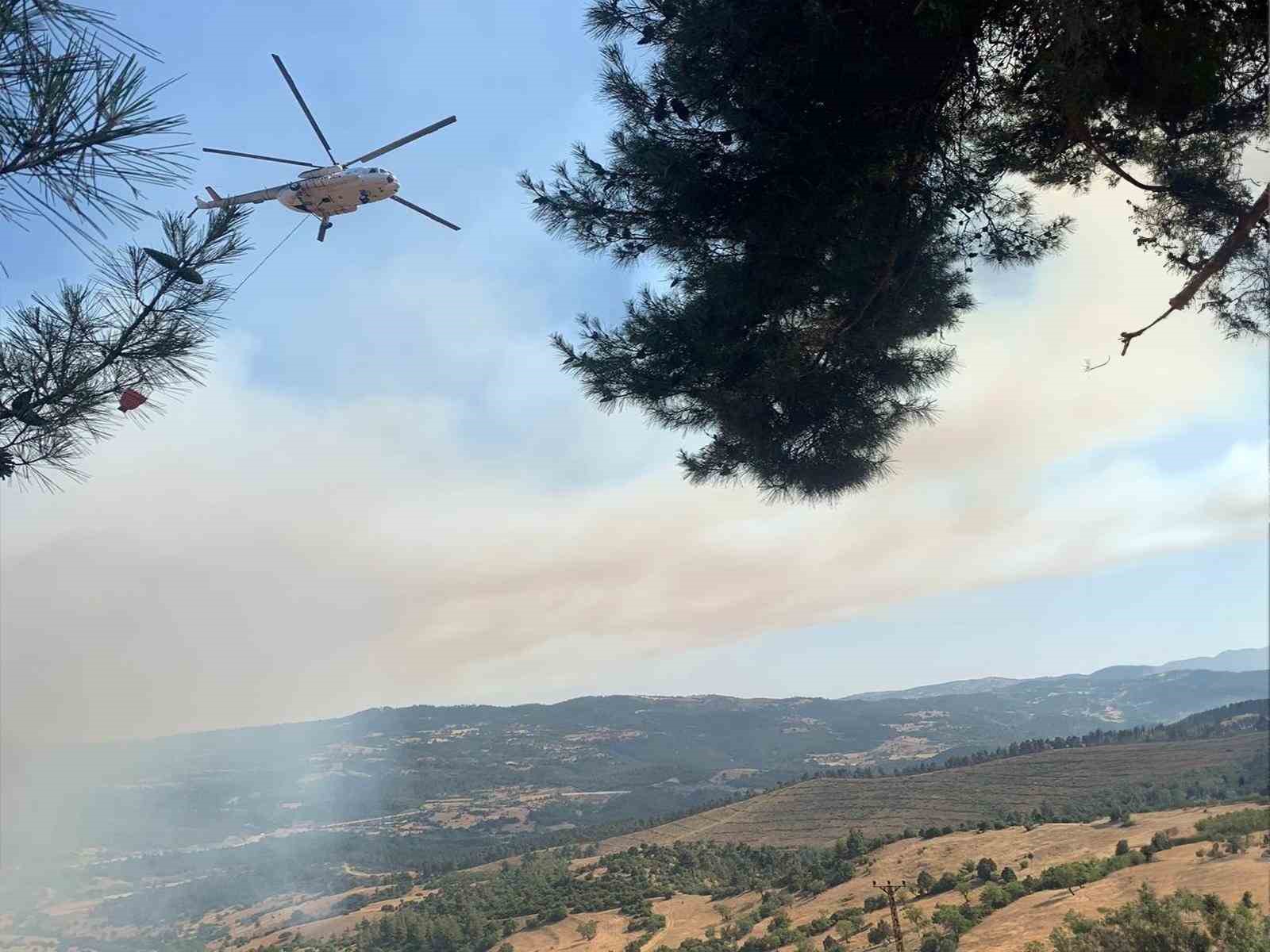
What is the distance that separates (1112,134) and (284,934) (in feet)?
106

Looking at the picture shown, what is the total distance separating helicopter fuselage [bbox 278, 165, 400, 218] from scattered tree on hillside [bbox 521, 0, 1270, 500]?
3657mm

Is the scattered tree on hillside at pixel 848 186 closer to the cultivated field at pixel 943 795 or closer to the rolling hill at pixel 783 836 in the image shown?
the rolling hill at pixel 783 836

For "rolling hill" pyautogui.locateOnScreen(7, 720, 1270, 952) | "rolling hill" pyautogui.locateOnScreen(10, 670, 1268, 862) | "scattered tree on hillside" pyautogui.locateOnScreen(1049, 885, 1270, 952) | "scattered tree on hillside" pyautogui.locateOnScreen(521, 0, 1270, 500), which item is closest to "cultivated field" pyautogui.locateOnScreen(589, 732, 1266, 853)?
"rolling hill" pyautogui.locateOnScreen(7, 720, 1270, 952)

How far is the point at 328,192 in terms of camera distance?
9680 millimetres

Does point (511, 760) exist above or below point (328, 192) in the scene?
below

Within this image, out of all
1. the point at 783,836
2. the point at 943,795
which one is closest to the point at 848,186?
the point at 783,836

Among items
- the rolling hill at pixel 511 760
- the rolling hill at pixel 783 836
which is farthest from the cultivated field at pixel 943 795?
the rolling hill at pixel 511 760

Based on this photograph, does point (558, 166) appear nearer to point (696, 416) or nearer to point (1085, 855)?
point (696, 416)

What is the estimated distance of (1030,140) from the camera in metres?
5.82

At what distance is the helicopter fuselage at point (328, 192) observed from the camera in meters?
9.52

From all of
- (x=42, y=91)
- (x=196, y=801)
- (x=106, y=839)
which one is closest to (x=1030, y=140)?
(x=42, y=91)

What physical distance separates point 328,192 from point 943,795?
34332mm

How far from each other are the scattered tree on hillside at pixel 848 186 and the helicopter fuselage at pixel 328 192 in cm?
366

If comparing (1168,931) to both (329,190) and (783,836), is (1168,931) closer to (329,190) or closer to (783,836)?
(329,190)
